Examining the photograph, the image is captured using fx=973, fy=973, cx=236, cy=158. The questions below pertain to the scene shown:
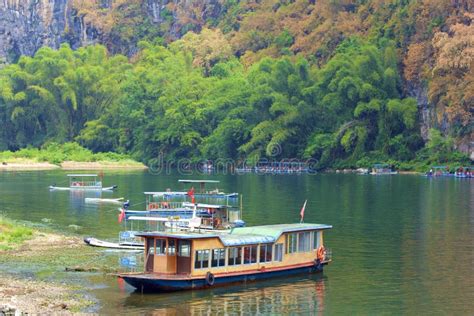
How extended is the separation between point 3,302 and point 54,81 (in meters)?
127

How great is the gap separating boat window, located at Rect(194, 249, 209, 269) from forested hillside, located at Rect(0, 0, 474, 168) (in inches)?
3358

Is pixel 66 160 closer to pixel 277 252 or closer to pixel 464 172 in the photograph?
pixel 464 172

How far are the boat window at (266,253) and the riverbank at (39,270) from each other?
803 cm

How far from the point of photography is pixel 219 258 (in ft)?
144

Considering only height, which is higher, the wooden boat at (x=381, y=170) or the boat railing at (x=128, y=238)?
the wooden boat at (x=381, y=170)

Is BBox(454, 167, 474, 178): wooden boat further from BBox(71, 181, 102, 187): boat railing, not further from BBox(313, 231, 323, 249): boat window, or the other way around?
BBox(313, 231, 323, 249): boat window

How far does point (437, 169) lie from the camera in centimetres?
12600

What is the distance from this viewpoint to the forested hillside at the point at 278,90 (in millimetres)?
131625

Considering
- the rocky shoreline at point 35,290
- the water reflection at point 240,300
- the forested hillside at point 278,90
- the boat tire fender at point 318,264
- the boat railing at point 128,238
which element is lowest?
the water reflection at point 240,300

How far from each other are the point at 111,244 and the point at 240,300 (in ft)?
48.3

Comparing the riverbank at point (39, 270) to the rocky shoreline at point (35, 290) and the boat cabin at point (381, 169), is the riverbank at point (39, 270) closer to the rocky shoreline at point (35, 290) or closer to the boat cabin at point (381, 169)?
the rocky shoreline at point (35, 290)

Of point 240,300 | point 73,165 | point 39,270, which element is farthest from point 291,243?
point 73,165

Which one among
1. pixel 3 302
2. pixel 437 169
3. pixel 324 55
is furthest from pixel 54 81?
pixel 3 302

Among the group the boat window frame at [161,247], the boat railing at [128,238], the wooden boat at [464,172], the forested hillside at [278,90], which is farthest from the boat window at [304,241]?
the forested hillside at [278,90]
